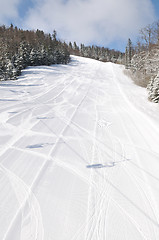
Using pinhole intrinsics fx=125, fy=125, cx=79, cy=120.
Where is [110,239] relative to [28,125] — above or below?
below

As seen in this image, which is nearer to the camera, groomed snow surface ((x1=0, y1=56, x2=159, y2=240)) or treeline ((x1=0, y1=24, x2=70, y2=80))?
groomed snow surface ((x1=0, y1=56, x2=159, y2=240))

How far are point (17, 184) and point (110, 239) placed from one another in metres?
1.85

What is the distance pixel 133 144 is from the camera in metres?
3.71

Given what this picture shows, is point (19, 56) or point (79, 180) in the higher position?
Answer: point (19, 56)

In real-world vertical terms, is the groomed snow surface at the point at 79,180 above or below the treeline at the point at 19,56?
below

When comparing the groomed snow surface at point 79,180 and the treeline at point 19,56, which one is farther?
the treeline at point 19,56

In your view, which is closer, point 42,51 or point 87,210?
point 87,210

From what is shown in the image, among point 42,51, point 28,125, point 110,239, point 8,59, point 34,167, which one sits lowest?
point 110,239

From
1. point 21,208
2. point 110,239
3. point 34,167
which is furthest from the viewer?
point 34,167

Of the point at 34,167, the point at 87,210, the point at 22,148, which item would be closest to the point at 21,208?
the point at 34,167

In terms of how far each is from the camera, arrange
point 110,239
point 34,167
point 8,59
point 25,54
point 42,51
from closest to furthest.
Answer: point 110,239
point 34,167
point 8,59
point 25,54
point 42,51

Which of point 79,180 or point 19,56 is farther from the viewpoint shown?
point 19,56

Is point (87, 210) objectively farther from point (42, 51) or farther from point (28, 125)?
point (42, 51)

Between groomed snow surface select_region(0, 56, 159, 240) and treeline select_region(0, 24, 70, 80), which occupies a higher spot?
treeline select_region(0, 24, 70, 80)
